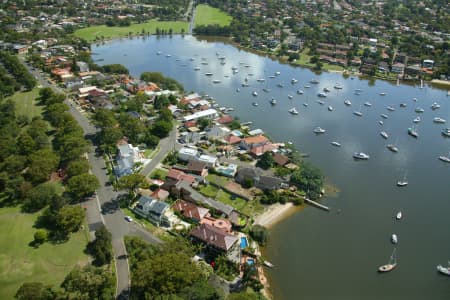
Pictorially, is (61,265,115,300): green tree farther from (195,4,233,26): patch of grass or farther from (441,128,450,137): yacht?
(195,4,233,26): patch of grass

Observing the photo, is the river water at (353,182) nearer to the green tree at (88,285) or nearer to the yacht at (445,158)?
the yacht at (445,158)

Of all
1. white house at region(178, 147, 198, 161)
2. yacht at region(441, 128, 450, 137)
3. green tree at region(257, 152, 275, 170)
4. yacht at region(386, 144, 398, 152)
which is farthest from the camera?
yacht at region(441, 128, 450, 137)

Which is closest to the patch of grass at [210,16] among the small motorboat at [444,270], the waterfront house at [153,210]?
the waterfront house at [153,210]

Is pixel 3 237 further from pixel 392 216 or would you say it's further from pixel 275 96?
pixel 275 96

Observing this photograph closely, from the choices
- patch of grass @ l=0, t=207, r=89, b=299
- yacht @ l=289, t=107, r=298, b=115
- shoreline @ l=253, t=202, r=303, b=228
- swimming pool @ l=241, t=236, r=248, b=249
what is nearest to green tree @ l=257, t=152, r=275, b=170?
shoreline @ l=253, t=202, r=303, b=228

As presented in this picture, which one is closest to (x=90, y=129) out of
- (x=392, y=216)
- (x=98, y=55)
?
(x=392, y=216)
